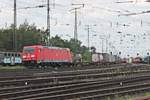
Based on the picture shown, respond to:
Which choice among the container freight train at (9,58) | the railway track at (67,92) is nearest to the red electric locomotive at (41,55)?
the container freight train at (9,58)

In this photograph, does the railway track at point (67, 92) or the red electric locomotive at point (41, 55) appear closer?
the railway track at point (67, 92)

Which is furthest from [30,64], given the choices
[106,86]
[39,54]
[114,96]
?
[114,96]

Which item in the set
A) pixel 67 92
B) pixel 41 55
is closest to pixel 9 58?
pixel 41 55

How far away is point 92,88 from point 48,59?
33.5 meters

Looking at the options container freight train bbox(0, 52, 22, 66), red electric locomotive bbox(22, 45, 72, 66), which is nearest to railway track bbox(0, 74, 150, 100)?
red electric locomotive bbox(22, 45, 72, 66)

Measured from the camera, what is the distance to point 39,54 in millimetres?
57312

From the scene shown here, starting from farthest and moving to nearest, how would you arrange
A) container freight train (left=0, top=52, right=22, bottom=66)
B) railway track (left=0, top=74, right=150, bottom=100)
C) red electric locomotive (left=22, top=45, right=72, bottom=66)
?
container freight train (left=0, top=52, right=22, bottom=66) → red electric locomotive (left=22, top=45, right=72, bottom=66) → railway track (left=0, top=74, right=150, bottom=100)

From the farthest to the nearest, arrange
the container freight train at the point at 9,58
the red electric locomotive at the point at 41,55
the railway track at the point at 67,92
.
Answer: the container freight train at the point at 9,58
the red electric locomotive at the point at 41,55
the railway track at the point at 67,92

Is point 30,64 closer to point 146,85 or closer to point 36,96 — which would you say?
point 146,85

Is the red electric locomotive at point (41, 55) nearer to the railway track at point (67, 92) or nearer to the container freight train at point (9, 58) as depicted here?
the container freight train at point (9, 58)

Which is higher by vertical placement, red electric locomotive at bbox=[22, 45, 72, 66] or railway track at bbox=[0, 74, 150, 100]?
red electric locomotive at bbox=[22, 45, 72, 66]

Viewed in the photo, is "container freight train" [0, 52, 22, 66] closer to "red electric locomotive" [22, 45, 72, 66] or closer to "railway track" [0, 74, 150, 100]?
"red electric locomotive" [22, 45, 72, 66]

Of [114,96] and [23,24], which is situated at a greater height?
[23,24]

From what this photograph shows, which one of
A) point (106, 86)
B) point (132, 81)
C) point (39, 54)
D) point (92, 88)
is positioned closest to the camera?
point (92, 88)
